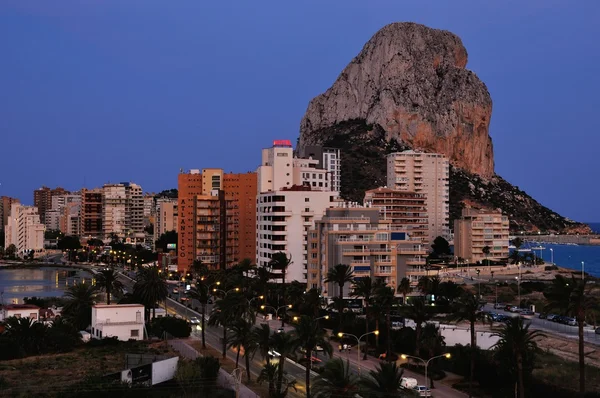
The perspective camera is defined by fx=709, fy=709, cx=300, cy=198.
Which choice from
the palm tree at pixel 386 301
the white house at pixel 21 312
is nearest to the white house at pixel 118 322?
the white house at pixel 21 312

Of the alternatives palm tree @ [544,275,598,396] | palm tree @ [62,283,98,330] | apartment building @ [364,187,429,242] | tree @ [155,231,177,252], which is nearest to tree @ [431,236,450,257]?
apartment building @ [364,187,429,242]

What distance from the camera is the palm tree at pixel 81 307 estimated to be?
6638 cm

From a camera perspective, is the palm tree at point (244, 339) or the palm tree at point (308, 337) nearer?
the palm tree at point (308, 337)

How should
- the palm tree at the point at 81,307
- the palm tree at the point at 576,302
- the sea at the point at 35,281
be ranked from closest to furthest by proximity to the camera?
the palm tree at the point at 576,302 < the palm tree at the point at 81,307 < the sea at the point at 35,281

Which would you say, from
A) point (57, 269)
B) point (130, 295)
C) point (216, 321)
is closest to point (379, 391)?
point (216, 321)

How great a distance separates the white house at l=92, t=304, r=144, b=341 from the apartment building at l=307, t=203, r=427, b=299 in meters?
24.2

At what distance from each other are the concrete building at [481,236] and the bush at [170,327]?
7653cm

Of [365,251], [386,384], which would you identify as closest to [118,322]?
[365,251]

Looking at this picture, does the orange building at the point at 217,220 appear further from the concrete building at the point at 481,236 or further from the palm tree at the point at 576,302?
the palm tree at the point at 576,302

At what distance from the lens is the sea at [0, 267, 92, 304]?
10838cm

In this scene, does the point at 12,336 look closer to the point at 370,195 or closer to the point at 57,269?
the point at 370,195

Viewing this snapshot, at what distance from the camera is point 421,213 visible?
455 feet

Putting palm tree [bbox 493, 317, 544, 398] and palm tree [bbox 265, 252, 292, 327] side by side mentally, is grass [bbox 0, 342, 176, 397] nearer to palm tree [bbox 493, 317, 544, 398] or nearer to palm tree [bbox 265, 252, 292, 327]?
palm tree [bbox 493, 317, 544, 398]

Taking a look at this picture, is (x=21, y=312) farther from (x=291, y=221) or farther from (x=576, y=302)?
(x=576, y=302)
